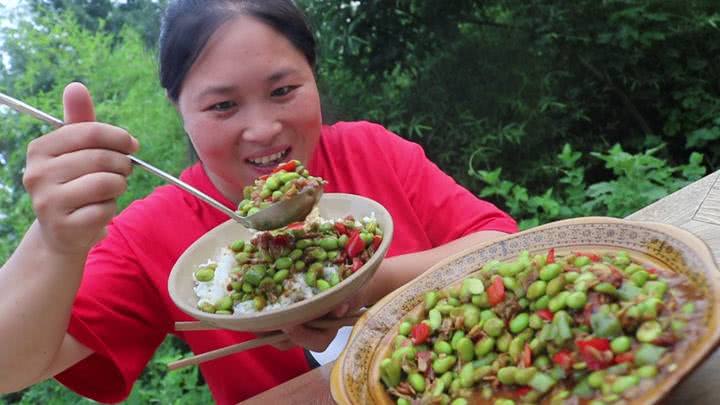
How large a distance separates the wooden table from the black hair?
82 cm

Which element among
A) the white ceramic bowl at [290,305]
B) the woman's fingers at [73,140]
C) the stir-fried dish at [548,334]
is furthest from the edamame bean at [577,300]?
the woman's fingers at [73,140]

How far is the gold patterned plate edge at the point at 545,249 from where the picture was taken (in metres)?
0.90

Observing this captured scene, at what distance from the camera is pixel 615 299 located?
0.98 m

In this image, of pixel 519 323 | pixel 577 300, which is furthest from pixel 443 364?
pixel 577 300

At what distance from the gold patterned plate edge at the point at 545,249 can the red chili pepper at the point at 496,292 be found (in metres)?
0.15

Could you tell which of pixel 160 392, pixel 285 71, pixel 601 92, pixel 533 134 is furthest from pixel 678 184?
pixel 160 392

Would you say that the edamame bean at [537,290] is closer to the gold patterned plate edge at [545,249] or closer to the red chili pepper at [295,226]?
the gold patterned plate edge at [545,249]

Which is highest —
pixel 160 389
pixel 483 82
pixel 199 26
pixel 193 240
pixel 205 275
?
pixel 199 26

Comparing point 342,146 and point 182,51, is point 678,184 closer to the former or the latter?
point 342,146

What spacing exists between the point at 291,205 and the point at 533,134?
9.76 ft

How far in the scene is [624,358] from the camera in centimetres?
88

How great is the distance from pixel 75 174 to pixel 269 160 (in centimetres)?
61

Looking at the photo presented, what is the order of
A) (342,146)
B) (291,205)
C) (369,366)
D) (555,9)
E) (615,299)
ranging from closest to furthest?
(615,299)
(369,366)
(291,205)
(342,146)
(555,9)

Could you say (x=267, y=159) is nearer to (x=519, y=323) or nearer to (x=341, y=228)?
(x=341, y=228)
